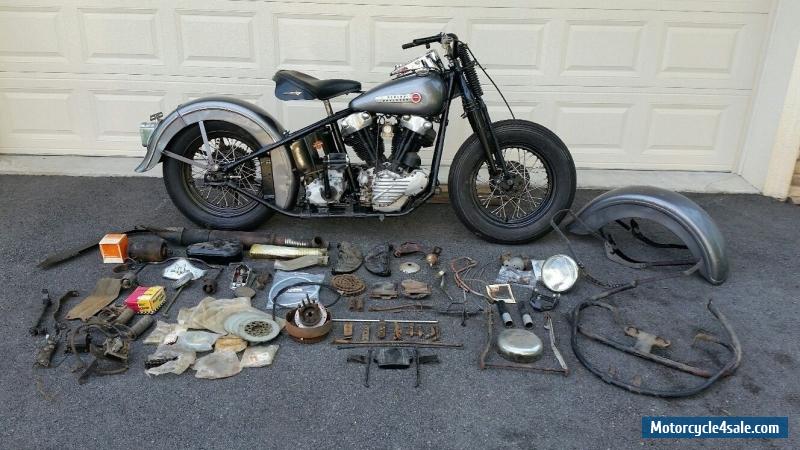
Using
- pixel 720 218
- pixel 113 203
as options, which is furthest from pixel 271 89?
pixel 720 218

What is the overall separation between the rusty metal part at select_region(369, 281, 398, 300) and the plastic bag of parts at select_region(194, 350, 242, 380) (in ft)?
2.59

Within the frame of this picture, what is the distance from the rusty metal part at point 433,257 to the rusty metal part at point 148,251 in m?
1.49

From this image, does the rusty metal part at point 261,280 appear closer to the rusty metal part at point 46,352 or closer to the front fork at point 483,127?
the rusty metal part at point 46,352

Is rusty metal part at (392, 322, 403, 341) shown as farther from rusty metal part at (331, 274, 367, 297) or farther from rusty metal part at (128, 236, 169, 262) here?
rusty metal part at (128, 236, 169, 262)

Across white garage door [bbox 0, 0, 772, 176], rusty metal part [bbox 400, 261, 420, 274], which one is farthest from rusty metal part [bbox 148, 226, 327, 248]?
white garage door [bbox 0, 0, 772, 176]

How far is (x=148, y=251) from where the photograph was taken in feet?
10.6

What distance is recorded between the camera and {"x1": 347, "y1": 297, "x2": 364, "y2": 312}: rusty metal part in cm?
286

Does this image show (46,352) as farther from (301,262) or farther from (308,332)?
(301,262)

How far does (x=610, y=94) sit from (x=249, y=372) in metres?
3.44

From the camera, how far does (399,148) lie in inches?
133

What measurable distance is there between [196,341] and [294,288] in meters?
0.61

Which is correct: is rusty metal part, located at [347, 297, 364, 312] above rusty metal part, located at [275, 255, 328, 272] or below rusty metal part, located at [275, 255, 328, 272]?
below

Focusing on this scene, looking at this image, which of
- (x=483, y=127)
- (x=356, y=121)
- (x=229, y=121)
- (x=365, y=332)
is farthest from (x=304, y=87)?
(x=365, y=332)

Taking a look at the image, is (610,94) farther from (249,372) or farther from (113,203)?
(113,203)
